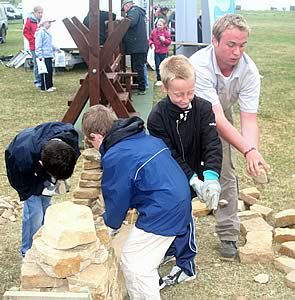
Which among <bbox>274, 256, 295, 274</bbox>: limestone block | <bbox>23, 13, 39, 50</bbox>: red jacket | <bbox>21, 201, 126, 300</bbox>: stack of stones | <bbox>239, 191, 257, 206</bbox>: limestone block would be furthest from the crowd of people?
<bbox>23, 13, 39, 50</bbox>: red jacket

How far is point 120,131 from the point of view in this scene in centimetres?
300

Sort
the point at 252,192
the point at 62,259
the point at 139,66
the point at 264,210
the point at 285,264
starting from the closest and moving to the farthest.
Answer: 1. the point at 62,259
2. the point at 285,264
3. the point at 264,210
4. the point at 252,192
5. the point at 139,66

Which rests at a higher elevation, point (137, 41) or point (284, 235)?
point (137, 41)

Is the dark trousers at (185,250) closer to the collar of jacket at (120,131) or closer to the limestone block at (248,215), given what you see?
the collar of jacket at (120,131)

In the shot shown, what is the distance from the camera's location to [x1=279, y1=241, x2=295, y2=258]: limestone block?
13.9ft

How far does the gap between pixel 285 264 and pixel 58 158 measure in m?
1.89

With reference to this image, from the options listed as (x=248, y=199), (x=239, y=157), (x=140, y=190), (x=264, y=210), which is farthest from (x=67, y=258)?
(x=239, y=157)

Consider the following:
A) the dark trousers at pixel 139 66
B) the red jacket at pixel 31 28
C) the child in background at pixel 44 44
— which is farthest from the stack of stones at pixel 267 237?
the red jacket at pixel 31 28

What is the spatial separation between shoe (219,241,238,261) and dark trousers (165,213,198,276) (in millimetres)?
398

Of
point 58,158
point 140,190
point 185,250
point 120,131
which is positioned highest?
point 120,131

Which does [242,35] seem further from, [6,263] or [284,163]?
[284,163]

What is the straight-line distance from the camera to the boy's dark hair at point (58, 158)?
10.3ft

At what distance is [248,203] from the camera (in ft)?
17.4

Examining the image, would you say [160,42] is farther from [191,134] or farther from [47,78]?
[191,134]
